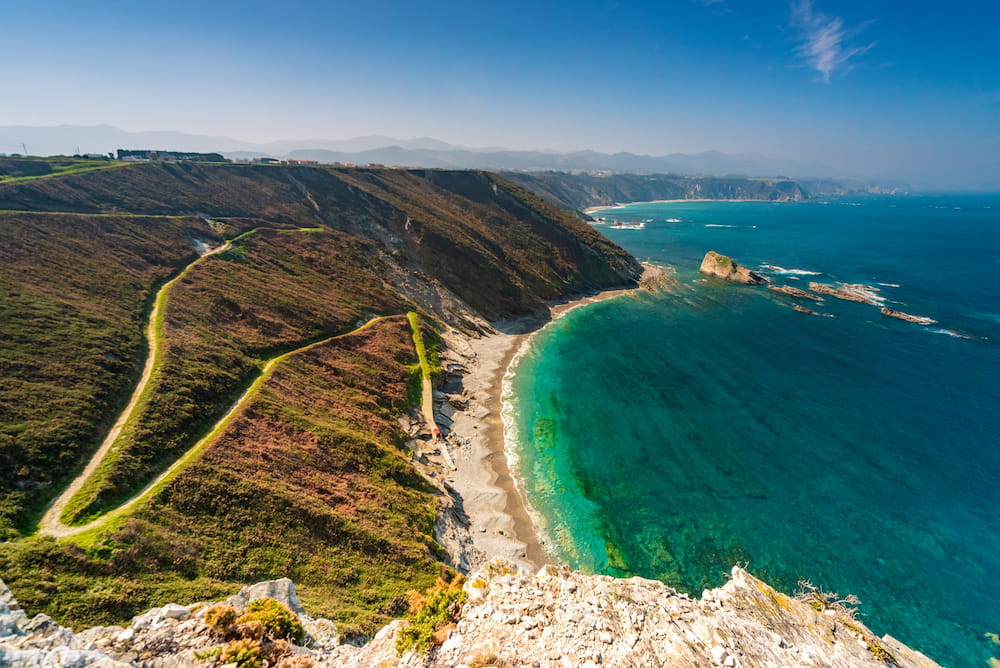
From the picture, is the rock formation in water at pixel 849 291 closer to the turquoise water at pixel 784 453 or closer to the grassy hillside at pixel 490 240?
the turquoise water at pixel 784 453

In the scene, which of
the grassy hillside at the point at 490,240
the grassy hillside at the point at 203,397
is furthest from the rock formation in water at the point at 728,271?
the grassy hillside at the point at 203,397

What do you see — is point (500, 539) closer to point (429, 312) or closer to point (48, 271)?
point (429, 312)

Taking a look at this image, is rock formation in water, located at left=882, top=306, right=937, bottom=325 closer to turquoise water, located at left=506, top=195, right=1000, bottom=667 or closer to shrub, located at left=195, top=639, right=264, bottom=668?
turquoise water, located at left=506, top=195, right=1000, bottom=667

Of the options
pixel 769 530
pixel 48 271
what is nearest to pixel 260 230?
pixel 48 271

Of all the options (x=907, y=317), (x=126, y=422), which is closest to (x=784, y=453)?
(x=126, y=422)

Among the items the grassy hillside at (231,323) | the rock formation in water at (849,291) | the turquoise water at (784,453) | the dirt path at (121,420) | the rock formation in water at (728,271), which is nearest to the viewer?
the dirt path at (121,420)

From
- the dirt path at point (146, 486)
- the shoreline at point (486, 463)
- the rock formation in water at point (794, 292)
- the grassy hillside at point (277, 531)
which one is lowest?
the shoreline at point (486, 463)
